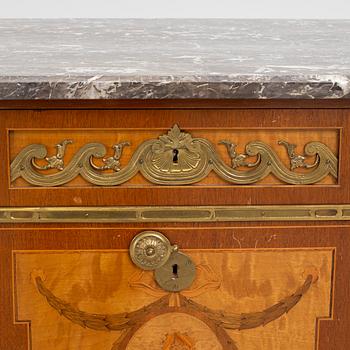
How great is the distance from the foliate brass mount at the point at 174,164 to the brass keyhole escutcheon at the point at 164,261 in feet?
0.26

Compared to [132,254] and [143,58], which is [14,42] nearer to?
[143,58]

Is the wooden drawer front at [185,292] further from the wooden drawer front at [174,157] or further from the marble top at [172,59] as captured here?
the marble top at [172,59]

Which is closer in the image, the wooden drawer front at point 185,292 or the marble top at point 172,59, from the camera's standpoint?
the marble top at point 172,59

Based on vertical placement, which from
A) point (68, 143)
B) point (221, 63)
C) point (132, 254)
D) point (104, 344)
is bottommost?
point (104, 344)

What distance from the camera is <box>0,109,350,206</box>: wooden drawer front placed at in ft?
3.62

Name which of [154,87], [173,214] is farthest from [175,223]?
[154,87]

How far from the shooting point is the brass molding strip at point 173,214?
3.70 feet

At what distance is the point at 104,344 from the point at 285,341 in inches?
9.4

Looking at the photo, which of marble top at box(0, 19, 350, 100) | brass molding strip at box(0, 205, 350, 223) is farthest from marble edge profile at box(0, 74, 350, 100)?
brass molding strip at box(0, 205, 350, 223)

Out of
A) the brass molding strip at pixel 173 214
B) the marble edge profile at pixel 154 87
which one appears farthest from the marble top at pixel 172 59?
the brass molding strip at pixel 173 214

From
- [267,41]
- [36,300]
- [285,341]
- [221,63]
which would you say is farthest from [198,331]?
[267,41]

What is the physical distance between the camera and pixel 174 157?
113cm

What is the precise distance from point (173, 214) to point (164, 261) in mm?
66

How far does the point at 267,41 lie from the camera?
1.51m
